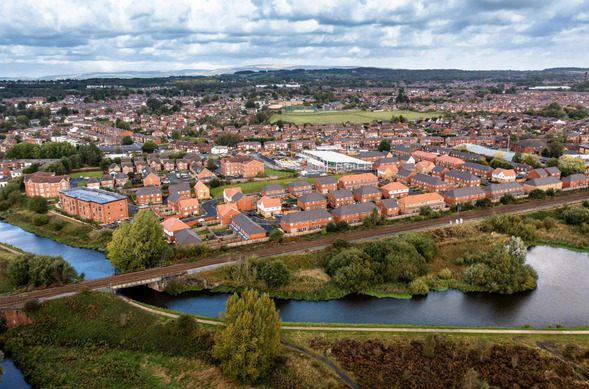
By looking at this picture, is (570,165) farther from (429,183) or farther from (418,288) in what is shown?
(418,288)

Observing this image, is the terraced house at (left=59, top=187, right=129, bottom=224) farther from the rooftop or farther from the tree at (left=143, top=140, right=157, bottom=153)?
the tree at (left=143, top=140, right=157, bottom=153)

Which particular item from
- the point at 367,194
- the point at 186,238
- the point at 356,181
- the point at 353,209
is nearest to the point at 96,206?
the point at 186,238

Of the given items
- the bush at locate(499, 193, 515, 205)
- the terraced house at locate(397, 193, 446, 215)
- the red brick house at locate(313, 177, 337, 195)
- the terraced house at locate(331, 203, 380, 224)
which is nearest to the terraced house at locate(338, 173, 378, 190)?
the red brick house at locate(313, 177, 337, 195)

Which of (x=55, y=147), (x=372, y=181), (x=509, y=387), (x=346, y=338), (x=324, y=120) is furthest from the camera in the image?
(x=324, y=120)

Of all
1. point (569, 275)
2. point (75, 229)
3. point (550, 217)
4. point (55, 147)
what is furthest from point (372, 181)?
point (55, 147)

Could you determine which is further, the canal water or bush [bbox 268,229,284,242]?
bush [bbox 268,229,284,242]

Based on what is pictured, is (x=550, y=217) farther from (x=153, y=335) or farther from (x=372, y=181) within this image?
(x=153, y=335)

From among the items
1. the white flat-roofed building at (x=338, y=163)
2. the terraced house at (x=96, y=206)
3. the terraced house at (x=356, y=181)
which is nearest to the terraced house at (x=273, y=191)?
the terraced house at (x=356, y=181)
